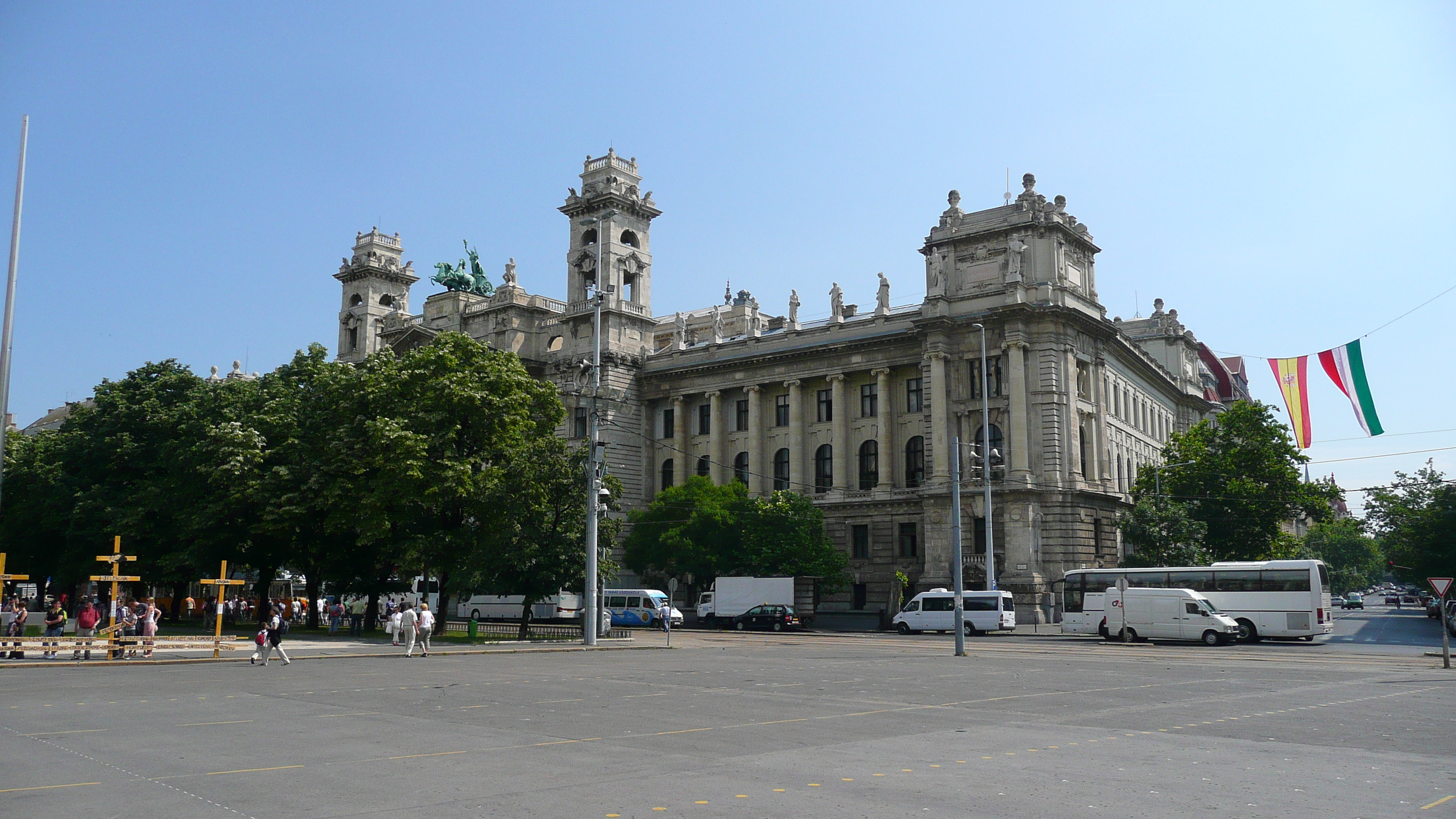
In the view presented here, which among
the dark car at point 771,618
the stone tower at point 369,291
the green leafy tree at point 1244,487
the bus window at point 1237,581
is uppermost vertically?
the stone tower at point 369,291

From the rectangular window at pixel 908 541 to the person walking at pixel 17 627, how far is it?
50434 mm

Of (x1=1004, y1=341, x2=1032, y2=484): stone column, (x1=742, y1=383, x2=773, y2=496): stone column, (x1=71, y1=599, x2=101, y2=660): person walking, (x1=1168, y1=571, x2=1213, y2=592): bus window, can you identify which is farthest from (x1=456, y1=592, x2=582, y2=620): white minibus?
(x1=71, y1=599, x2=101, y2=660): person walking

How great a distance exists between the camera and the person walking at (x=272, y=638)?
28.7 m

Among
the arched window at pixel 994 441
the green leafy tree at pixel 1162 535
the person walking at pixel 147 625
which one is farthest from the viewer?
the arched window at pixel 994 441

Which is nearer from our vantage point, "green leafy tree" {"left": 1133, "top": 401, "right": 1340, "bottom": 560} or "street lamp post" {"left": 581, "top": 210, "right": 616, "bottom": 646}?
"street lamp post" {"left": 581, "top": 210, "right": 616, "bottom": 646}

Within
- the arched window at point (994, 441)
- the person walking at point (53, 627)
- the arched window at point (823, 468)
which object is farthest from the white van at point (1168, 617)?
the person walking at point (53, 627)

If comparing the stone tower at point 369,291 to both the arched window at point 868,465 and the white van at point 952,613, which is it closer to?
the arched window at point 868,465

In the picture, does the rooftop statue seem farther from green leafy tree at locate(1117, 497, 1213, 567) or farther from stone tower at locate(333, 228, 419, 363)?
green leafy tree at locate(1117, 497, 1213, 567)

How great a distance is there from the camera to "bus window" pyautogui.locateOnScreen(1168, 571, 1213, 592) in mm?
47969

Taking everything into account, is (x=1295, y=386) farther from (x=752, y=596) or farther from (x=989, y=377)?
(x=752, y=596)

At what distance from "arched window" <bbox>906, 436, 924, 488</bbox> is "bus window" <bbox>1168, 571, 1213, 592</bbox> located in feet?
79.6

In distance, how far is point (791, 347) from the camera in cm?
7744

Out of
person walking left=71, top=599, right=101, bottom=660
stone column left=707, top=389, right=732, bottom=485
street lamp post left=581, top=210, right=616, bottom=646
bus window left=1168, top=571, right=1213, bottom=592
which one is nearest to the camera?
person walking left=71, top=599, right=101, bottom=660

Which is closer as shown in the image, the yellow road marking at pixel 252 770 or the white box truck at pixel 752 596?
the yellow road marking at pixel 252 770
